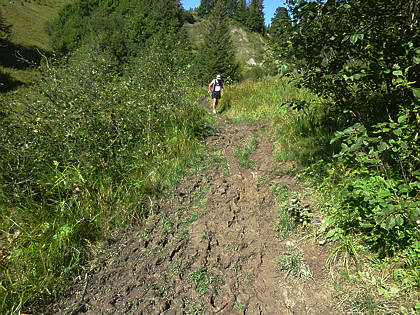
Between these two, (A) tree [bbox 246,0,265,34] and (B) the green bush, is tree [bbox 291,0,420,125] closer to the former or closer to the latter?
(B) the green bush

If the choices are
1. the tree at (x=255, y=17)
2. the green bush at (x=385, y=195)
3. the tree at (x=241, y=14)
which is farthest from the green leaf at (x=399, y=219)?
the tree at (x=241, y=14)

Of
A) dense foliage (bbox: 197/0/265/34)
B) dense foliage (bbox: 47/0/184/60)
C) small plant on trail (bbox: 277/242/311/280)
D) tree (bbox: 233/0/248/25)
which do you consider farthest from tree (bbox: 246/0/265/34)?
small plant on trail (bbox: 277/242/311/280)

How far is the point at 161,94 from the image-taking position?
4465 mm

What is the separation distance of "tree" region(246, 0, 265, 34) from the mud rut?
90.5m

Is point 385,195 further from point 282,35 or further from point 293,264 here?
point 282,35

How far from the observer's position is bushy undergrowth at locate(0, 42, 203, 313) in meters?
2.01

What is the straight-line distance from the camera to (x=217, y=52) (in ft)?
79.7

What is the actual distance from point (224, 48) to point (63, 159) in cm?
2568

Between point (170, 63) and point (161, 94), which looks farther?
point (170, 63)

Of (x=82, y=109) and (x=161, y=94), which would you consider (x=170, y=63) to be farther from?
(x=82, y=109)

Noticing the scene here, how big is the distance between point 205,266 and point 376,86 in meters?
2.44

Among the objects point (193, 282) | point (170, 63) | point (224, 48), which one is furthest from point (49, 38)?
point (193, 282)

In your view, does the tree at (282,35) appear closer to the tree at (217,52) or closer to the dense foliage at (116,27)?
the tree at (217,52)

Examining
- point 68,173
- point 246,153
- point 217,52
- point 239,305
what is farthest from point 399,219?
point 217,52
